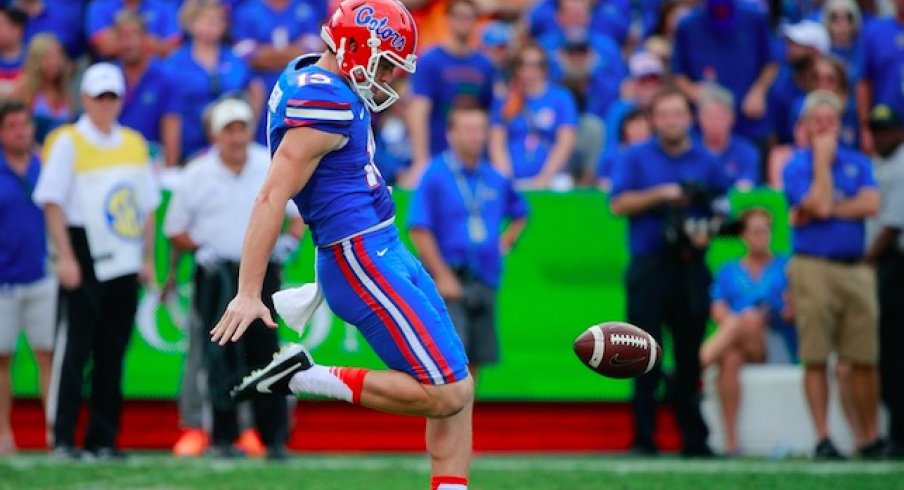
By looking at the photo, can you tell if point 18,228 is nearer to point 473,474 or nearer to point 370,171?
point 473,474

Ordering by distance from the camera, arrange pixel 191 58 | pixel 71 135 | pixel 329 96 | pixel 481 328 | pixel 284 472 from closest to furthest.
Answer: pixel 329 96
pixel 284 472
pixel 71 135
pixel 481 328
pixel 191 58

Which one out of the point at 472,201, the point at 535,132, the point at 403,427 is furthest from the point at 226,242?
the point at 535,132

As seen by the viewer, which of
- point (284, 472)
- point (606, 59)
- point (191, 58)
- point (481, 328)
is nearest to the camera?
point (284, 472)

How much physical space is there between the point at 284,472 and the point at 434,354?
2.62 meters

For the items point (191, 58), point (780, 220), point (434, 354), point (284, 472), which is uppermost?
point (191, 58)

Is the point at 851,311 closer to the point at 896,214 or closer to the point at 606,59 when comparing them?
the point at 896,214

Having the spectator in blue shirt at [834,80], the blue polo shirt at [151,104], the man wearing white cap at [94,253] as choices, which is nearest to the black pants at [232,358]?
the man wearing white cap at [94,253]

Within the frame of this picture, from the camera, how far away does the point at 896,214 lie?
893cm

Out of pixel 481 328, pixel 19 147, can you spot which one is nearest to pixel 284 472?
pixel 481 328

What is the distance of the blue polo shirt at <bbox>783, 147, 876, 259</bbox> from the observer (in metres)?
8.76

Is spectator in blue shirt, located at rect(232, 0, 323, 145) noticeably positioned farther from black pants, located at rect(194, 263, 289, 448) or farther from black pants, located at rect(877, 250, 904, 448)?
black pants, located at rect(877, 250, 904, 448)

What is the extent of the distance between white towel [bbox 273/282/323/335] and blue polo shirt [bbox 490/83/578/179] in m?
5.42

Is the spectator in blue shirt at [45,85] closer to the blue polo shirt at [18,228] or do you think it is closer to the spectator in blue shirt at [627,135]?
the blue polo shirt at [18,228]

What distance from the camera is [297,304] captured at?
204 inches
